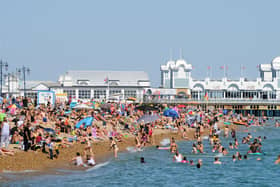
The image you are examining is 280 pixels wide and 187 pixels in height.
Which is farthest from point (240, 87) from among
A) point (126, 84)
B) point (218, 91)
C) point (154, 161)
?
point (154, 161)

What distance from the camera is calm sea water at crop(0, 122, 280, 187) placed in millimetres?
21859

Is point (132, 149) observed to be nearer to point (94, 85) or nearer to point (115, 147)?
point (115, 147)

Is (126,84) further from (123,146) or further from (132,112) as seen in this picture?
(123,146)

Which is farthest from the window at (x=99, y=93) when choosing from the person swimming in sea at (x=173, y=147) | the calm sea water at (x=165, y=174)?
the calm sea water at (x=165, y=174)

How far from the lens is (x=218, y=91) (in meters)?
111

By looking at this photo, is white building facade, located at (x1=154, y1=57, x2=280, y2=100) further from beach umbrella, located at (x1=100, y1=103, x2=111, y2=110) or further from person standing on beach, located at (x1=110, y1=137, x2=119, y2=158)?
person standing on beach, located at (x1=110, y1=137, x2=119, y2=158)

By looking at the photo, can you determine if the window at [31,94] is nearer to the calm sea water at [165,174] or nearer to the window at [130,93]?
the window at [130,93]

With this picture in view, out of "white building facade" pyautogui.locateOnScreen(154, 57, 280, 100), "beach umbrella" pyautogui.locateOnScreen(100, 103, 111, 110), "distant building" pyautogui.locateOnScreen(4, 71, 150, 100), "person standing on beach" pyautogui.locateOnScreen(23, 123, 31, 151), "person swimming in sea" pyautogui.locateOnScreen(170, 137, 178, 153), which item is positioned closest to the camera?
"person standing on beach" pyautogui.locateOnScreen(23, 123, 31, 151)

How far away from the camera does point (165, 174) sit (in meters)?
25.0

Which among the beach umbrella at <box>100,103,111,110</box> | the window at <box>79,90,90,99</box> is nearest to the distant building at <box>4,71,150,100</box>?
the window at <box>79,90,90,99</box>

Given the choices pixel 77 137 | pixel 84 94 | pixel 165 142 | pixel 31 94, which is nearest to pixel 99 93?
pixel 84 94

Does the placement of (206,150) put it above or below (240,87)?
below

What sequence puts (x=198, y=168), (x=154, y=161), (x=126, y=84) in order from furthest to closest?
(x=126, y=84) → (x=154, y=161) → (x=198, y=168)

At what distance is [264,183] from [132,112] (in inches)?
1219
